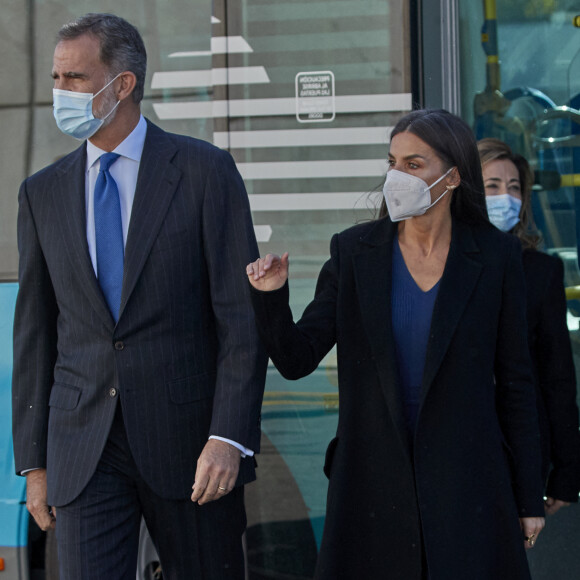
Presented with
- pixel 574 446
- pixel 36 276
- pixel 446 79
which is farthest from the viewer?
pixel 446 79

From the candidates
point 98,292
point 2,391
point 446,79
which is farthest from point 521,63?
point 2,391

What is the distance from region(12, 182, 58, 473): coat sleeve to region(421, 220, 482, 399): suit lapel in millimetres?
1021

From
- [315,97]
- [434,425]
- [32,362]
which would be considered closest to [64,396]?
[32,362]

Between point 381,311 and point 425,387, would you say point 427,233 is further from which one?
point 425,387

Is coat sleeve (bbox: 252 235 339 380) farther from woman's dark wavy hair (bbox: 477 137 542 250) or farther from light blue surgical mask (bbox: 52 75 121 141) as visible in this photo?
woman's dark wavy hair (bbox: 477 137 542 250)

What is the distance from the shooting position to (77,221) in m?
2.48

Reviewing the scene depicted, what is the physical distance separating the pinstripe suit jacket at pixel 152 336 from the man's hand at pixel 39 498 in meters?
0.03

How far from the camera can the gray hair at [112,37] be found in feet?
8.27

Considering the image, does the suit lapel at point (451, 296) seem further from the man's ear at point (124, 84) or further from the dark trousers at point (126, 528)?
the man's ear at point (124, 84)

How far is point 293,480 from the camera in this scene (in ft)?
11.7

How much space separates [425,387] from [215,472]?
56 centimetres

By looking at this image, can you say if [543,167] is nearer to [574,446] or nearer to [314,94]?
[314,94]

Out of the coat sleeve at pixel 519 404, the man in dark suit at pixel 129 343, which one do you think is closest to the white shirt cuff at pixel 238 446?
the man in dark suit at pixel 129 343

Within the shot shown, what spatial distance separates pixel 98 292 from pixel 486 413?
1.03 m
